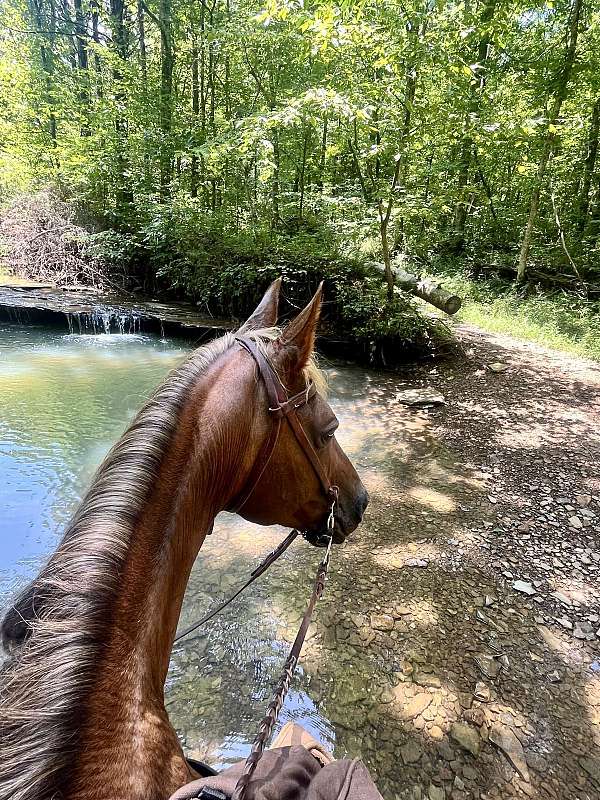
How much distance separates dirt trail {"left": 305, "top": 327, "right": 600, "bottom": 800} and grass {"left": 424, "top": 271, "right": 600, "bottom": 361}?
15.3 feet

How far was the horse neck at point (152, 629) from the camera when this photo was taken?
0.87 meters

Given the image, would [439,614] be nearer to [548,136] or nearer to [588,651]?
[588,651]

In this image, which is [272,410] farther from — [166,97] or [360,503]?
[166,97]

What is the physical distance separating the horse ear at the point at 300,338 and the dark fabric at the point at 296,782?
1.08 metres

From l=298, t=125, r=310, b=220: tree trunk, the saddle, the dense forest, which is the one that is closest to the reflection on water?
the saddle

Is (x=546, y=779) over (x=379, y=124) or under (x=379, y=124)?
under

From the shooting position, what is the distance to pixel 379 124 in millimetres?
6820

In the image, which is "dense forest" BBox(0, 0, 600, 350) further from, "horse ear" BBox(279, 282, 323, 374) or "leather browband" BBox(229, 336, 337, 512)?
"leather browband" BBox(229, 336, 337, 512)

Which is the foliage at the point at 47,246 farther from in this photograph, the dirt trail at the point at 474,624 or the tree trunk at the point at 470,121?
the dirt trail at the point at 474,624

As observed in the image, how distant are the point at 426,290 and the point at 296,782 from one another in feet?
32.1

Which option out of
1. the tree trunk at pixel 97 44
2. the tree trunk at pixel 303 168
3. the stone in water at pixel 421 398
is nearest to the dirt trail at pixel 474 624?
the stone in water at pixel 421 398

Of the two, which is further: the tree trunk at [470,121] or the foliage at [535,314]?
the foliage at [535,314]

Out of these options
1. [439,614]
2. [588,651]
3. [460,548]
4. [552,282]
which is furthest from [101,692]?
[552,282]

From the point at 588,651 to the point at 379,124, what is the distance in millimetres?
7013
